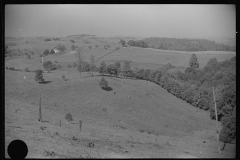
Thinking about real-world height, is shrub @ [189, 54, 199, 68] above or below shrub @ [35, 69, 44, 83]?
above

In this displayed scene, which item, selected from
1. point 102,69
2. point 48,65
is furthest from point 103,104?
point 48,65

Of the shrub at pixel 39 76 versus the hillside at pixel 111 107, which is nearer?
the hillside at pixel 111 107

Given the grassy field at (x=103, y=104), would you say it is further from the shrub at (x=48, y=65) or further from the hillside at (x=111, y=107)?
the shrub at (x=48, y=65)

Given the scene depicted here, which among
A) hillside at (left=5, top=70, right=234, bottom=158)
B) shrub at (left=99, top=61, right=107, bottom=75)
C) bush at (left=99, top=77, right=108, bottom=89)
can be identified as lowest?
hillside at (left=5, top=70, right=234, bottom=158)

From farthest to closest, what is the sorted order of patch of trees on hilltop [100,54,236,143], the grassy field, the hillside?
the hillside, the grassy field, patch of trees on hilltop [100,54,236,143]

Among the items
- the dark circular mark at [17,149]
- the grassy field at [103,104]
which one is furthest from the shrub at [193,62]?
the dark circular mark at [17,149]

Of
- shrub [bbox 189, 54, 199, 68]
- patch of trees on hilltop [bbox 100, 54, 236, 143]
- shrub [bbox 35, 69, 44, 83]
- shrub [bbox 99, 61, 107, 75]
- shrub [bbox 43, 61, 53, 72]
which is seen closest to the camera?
patch of trees on hilltop [bbox 100, 54, 236, 143]

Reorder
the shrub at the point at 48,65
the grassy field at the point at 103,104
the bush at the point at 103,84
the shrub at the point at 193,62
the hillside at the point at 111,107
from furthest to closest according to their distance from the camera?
the shrub at the point at 193,62 < the shrub at the point at 48,65 < the bush at the point at 103,84 < the hillside at the point at 111,107 < the grassy field at the point at 103,104

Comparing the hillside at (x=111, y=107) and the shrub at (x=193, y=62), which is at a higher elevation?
the shrub at (x=193, y=62)

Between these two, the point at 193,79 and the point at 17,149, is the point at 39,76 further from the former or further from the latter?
the point at 193,79

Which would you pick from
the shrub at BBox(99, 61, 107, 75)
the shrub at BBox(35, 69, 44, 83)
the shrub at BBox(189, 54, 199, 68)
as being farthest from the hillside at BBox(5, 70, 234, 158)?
the shrub at BBox(189, 54, 199, 68)

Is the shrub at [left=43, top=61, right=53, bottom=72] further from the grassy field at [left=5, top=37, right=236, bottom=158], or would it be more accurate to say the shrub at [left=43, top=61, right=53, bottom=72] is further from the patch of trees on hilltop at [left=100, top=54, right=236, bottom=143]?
the patch of trees on hilltop at [left=100, top=54, right=236, bottom=143]

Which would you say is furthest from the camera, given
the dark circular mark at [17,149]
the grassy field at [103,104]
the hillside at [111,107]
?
the hillside at [111,107]

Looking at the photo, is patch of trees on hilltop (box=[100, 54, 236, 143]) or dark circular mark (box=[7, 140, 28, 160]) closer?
dark circular mark (box=[7, 140, 28, 160])
